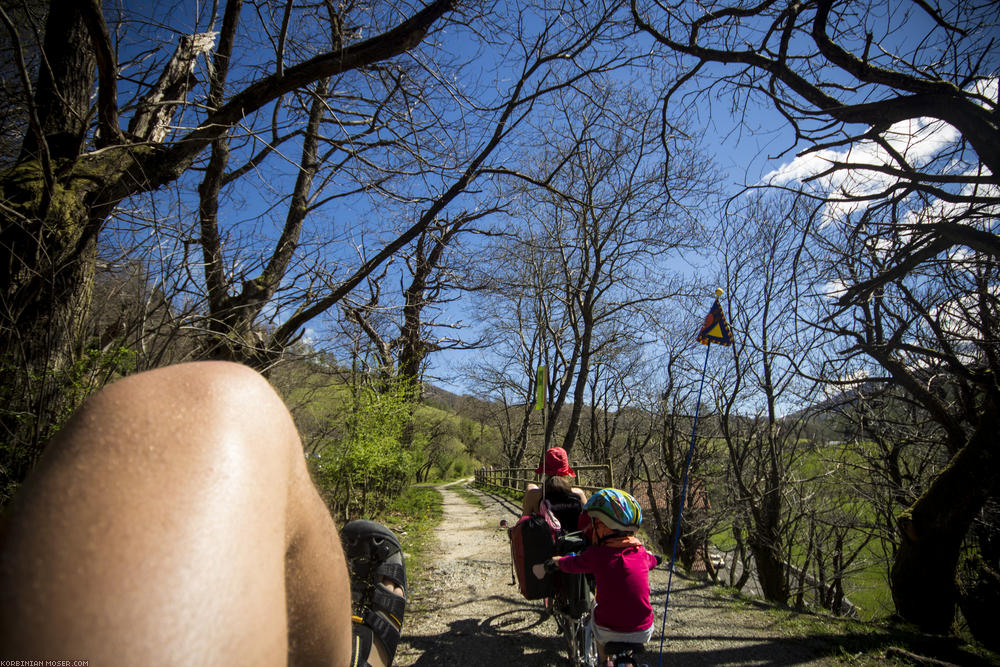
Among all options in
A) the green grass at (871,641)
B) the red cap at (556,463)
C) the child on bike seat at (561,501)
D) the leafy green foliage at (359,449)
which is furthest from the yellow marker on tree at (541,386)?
the green grass at (871,641)

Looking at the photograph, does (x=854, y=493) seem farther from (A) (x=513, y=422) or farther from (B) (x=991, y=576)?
(A) (x=513, y=422)

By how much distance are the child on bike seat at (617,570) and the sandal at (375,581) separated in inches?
70.0

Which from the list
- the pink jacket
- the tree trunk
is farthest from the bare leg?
the tree trunk

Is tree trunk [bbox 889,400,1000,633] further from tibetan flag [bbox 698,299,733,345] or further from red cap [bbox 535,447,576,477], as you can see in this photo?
red cap [bbox 535,447,576,477]

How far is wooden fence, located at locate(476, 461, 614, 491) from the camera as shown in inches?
363

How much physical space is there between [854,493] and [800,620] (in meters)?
5.45

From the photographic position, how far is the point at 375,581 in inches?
77.5

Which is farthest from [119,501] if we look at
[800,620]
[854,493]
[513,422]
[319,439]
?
[513,422]

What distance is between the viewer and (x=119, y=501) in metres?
0.33

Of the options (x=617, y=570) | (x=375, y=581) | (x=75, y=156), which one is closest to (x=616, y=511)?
(x=617, y=570)

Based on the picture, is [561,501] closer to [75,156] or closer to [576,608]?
[576,608]

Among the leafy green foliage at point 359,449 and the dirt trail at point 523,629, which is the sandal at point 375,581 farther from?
the leafy green foliage at point 359,449

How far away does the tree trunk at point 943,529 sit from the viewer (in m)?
5.00

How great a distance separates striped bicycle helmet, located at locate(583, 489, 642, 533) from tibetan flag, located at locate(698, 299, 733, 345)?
250cm
